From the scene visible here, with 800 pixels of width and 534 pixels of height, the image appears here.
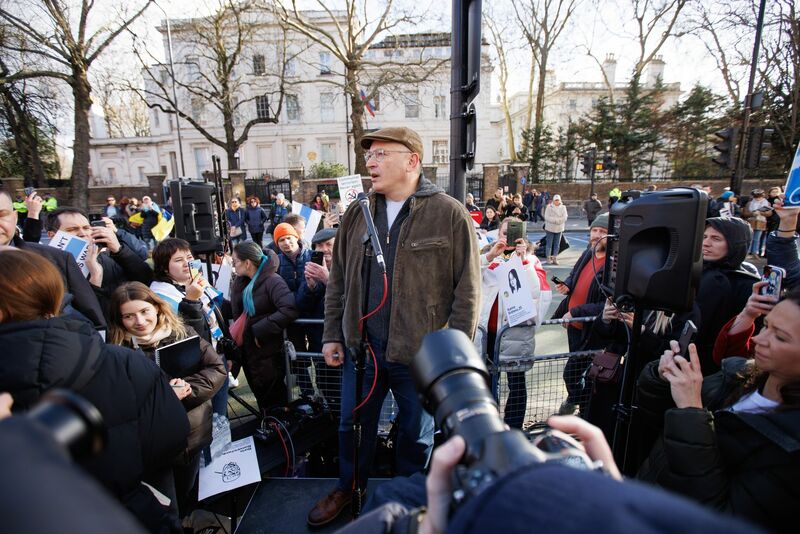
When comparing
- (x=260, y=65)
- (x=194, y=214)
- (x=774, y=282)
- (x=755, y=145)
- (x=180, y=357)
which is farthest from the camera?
(x=260, y=65)

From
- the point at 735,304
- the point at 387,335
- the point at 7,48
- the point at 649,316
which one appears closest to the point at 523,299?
the point at 649,316

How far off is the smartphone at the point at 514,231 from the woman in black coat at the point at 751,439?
195 centimetres

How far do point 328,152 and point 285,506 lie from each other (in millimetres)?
38976

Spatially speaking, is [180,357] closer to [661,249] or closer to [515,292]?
[515,292]

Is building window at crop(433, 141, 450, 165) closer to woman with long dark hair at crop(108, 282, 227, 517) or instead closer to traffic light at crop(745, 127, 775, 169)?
traffic light at crop(745, 127, 775, 169)

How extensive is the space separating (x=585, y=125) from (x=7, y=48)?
29523mm

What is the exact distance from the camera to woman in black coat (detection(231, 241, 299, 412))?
3234 millimetres

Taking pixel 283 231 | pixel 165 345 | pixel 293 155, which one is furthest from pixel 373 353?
pixel 293 155

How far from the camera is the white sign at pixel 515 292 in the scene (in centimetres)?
271

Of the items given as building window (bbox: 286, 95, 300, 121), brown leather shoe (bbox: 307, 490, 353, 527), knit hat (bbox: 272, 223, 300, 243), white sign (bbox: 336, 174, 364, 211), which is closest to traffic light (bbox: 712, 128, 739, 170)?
white sign (bbox: 336, 174, 364, 211)

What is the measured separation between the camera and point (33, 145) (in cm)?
2300

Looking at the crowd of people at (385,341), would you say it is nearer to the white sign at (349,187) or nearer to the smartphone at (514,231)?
the smartphone at (514,231)

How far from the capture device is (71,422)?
482 millimetres

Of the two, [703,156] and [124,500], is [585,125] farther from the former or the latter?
[124,500]
